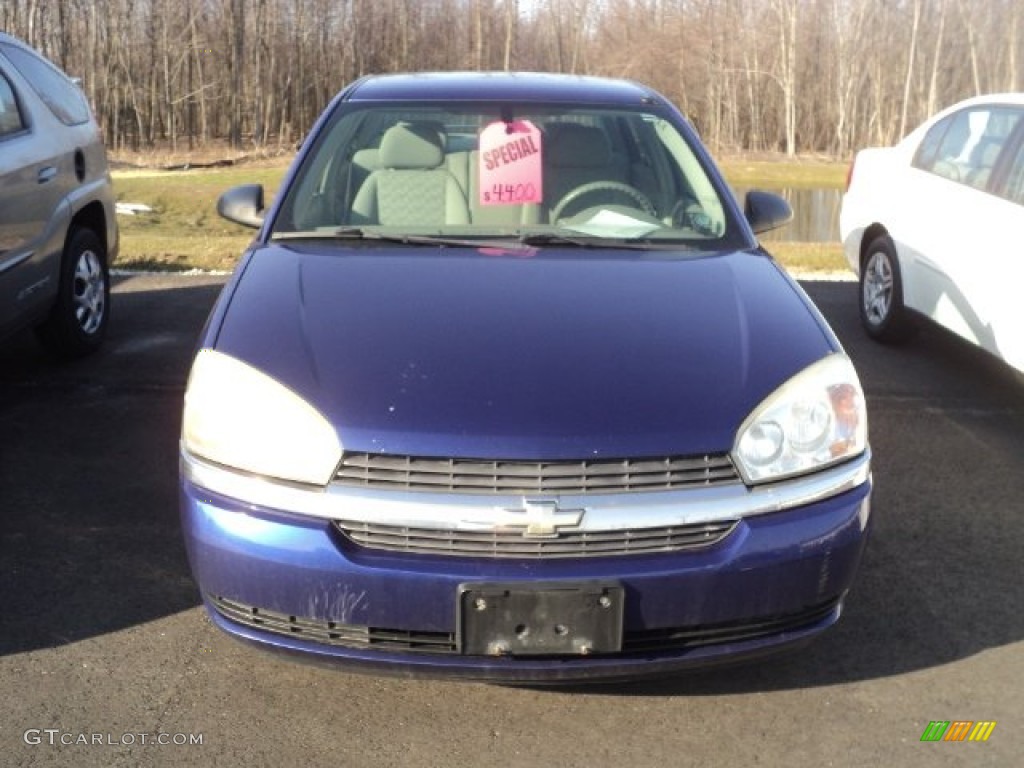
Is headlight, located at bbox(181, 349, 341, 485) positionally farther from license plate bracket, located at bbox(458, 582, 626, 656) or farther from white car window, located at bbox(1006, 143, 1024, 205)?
white car window, located at bbox(1006, 143, 1024, 205)

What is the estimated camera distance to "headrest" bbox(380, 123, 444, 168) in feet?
13.1

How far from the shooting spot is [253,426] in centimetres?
254

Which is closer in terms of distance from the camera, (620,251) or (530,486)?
(530,486)

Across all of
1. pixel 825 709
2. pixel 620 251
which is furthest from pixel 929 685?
pixel 620 251

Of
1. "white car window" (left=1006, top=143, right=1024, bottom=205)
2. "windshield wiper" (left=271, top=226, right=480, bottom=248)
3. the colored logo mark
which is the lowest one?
the colored logo mark

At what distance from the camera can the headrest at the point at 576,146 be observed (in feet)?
13.0

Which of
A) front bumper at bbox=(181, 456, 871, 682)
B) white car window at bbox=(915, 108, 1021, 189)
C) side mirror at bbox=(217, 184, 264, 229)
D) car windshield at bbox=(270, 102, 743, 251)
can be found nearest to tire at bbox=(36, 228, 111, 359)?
side mirror at bbox=(217, 184, 264, 229)

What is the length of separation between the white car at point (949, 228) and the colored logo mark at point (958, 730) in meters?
2.64

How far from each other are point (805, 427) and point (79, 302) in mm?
4502

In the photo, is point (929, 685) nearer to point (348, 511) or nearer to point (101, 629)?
point (348, 511)

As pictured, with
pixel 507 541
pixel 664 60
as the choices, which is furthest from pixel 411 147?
pixel 664 60

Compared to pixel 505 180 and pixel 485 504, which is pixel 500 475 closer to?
pixel 485 504

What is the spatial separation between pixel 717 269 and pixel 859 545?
1049mm

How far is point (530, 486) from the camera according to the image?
238 cm
